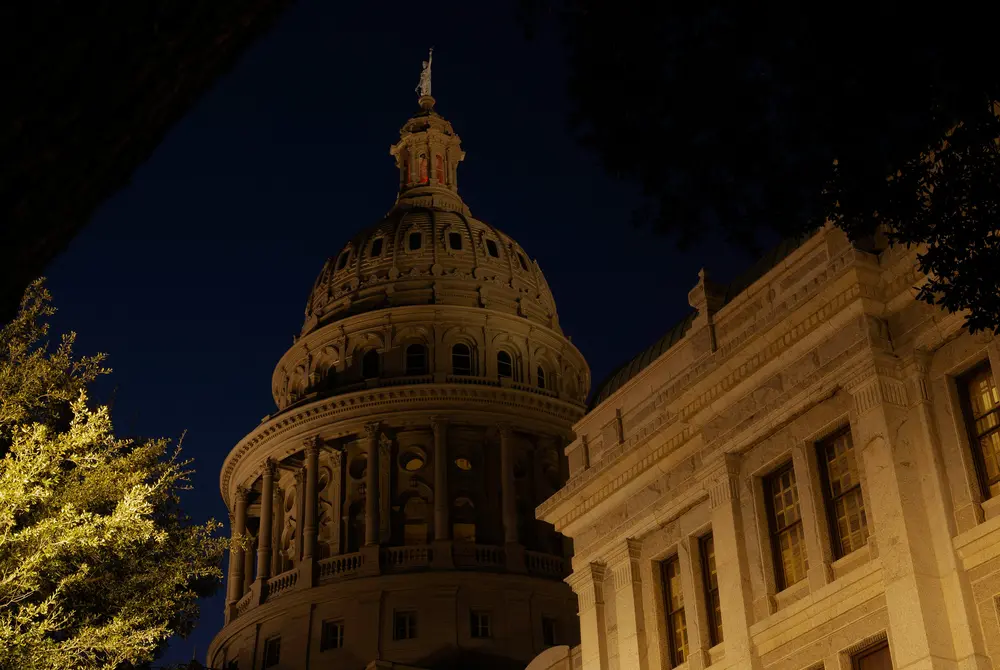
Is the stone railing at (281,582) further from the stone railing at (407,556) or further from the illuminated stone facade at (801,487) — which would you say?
the illuminated stone facade at (801,487)

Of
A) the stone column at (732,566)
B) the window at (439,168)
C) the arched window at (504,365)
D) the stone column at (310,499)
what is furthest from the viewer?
the window at (439,168)

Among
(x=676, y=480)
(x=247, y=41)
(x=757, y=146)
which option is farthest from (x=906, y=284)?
(x=247, y=41)

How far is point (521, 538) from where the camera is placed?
77375mm

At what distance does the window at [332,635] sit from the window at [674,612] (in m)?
46.4

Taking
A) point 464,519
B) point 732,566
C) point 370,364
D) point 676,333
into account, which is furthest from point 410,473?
point 732,566

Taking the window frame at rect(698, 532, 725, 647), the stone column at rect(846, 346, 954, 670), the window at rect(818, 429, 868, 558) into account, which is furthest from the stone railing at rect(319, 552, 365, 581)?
the stone column at rect(846, 346, 954, 670)

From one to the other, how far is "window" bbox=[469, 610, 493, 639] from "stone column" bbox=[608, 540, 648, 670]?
4358 cm

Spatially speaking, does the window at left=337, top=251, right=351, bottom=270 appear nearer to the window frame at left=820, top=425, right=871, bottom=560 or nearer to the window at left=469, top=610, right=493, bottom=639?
the window at left=469, top=610, right=493, bottom=639

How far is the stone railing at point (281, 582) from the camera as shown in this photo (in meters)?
75.4

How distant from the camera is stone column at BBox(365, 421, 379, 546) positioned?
74.9 m

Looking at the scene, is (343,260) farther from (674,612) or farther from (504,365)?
(674,612)

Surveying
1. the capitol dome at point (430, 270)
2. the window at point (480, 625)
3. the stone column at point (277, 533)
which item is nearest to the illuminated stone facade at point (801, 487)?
Answer: the window at point (480, 625)

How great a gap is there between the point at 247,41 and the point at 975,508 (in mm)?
18156

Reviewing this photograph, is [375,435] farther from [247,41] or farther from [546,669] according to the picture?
[247,41]
